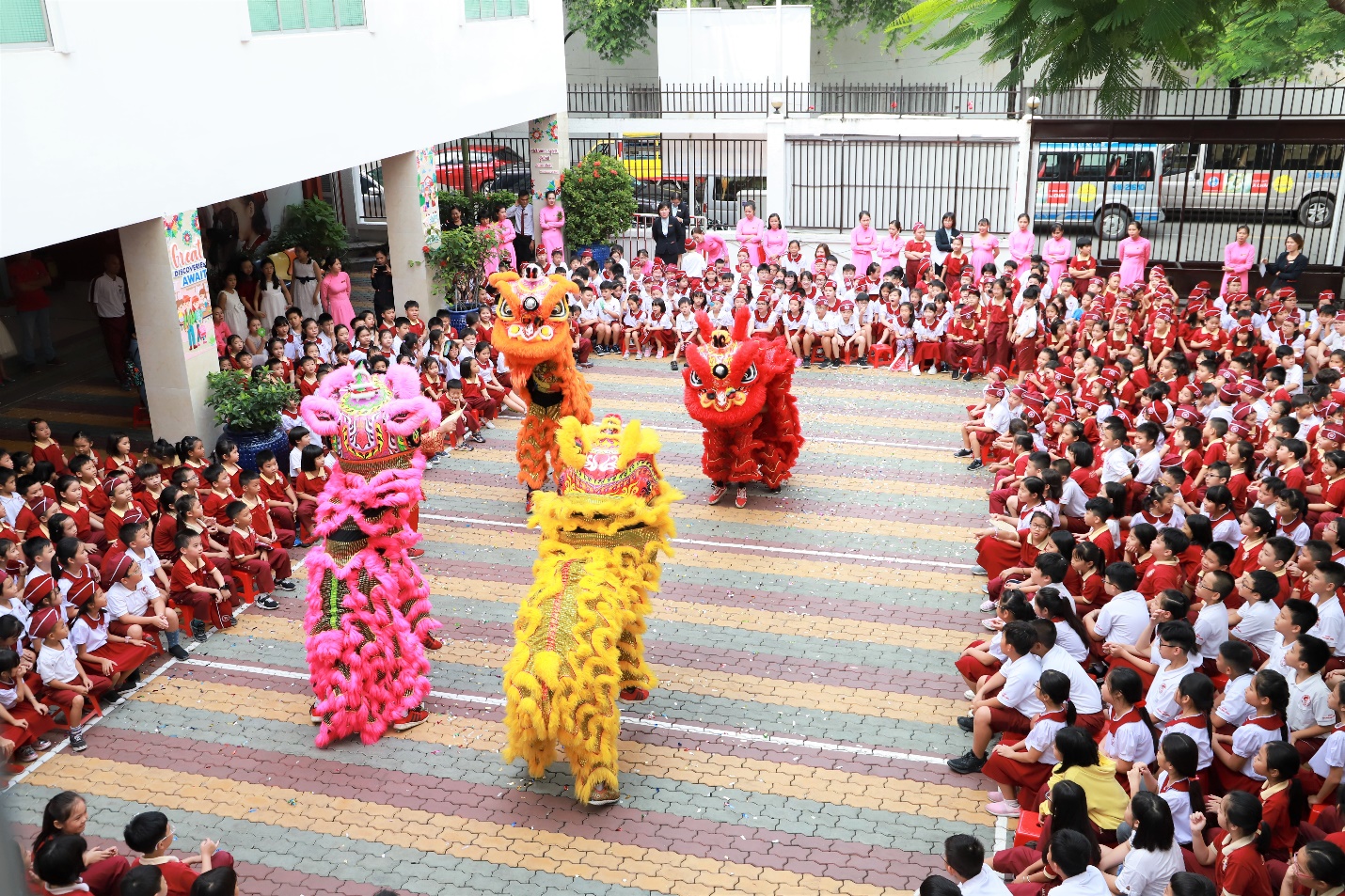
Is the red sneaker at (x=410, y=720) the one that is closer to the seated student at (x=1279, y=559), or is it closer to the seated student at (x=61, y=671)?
the seated student at (x=61, y=671)

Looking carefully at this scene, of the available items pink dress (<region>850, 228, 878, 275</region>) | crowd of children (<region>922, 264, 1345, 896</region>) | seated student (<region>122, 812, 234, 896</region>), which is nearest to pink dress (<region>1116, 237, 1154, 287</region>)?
pink dress (<region>850, 228, 878, 275</region>)

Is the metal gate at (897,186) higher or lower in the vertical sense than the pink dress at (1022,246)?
higher

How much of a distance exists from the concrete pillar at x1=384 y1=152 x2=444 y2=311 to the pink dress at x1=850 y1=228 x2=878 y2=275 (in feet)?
19.7

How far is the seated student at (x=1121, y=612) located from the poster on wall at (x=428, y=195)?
1057 centimetres

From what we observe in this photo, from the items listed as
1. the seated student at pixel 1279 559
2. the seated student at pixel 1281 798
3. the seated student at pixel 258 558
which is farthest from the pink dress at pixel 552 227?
the seated student at pixel 1281 798

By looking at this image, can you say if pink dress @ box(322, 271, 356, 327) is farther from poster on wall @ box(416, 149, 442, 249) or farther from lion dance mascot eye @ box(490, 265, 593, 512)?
lion dance mascot eye @ box(490, 265, 593, 512)

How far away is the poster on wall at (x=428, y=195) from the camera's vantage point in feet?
49.6

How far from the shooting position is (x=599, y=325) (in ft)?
51.6

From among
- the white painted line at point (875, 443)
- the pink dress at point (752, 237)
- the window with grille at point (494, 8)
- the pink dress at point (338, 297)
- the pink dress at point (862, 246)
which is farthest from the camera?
the pink dress at point (752, 237)

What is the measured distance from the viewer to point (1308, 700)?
6238 mm

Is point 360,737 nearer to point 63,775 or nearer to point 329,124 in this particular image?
point 63,775

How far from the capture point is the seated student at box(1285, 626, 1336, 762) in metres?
6.19

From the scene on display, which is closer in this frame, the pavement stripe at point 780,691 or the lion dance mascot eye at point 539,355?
the pavement stripe at point 780,691

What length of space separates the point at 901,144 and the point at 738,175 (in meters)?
2.99
